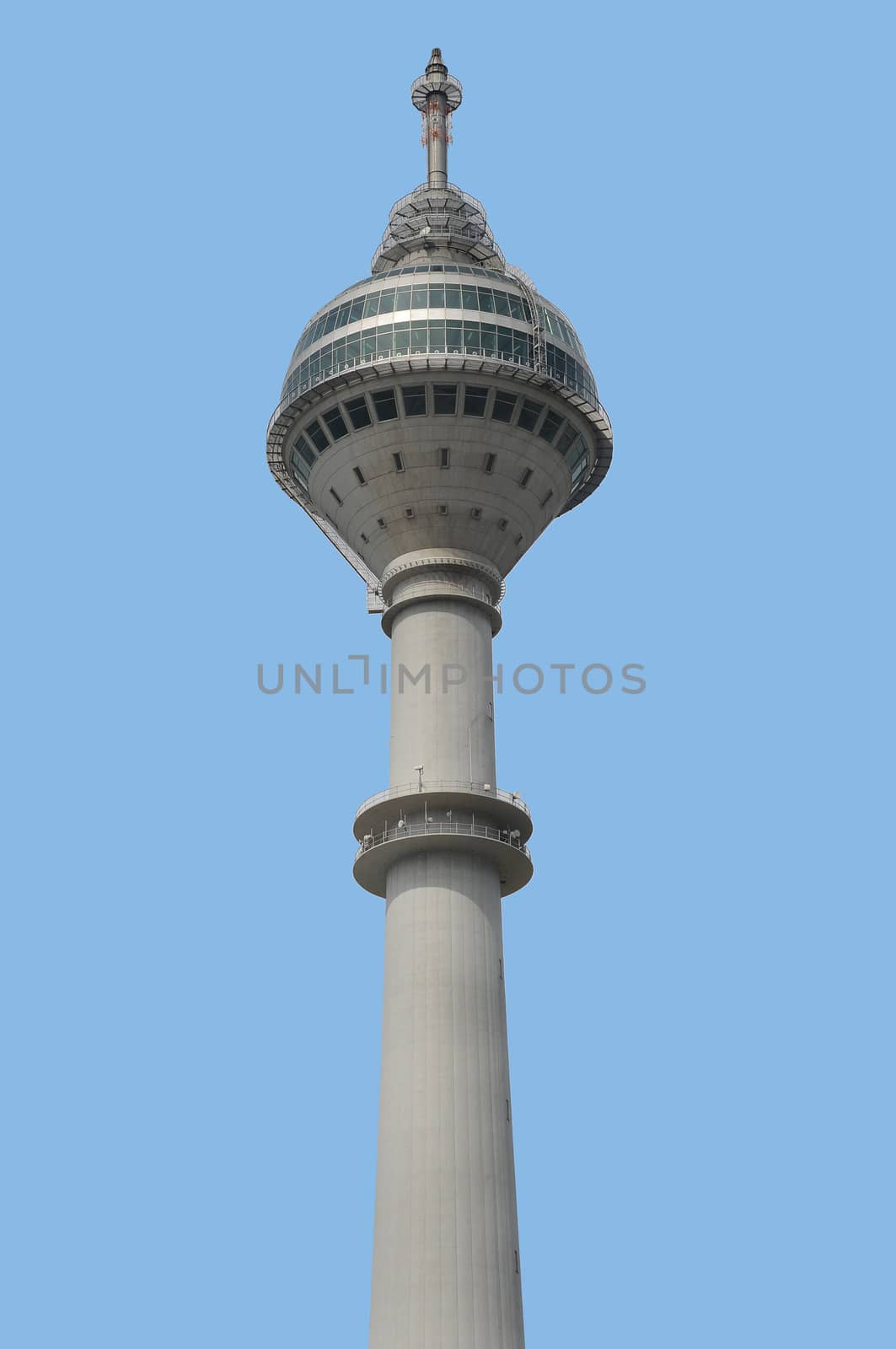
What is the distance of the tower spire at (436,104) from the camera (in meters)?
81.2

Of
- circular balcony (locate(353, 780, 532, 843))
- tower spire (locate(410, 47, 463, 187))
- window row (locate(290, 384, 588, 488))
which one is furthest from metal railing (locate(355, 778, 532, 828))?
tower spire (locate(410, 47, 463, 187))

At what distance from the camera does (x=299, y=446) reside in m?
73.8

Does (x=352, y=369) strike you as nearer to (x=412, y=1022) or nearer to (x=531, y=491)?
(x=531, y=491)

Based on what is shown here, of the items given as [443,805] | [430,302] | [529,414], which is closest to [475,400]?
[529,414]

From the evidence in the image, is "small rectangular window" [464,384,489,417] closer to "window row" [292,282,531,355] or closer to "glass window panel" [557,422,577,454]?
"window row" [292,282,531,355]

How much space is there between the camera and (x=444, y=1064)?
61719 millimetres

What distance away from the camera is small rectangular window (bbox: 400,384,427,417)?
69.8 metres

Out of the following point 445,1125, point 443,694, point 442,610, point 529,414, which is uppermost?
point 529,414

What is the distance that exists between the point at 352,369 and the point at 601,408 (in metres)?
11.4

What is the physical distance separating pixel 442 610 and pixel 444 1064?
61.4ft

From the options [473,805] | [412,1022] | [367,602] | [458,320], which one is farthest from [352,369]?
[412,1022]

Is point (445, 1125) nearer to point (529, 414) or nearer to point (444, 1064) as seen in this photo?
point (444, 1064)

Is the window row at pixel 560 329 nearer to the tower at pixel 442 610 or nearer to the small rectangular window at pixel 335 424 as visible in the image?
the tower at pixel 442 610

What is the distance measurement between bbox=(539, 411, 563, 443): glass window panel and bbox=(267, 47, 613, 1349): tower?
0.10m
